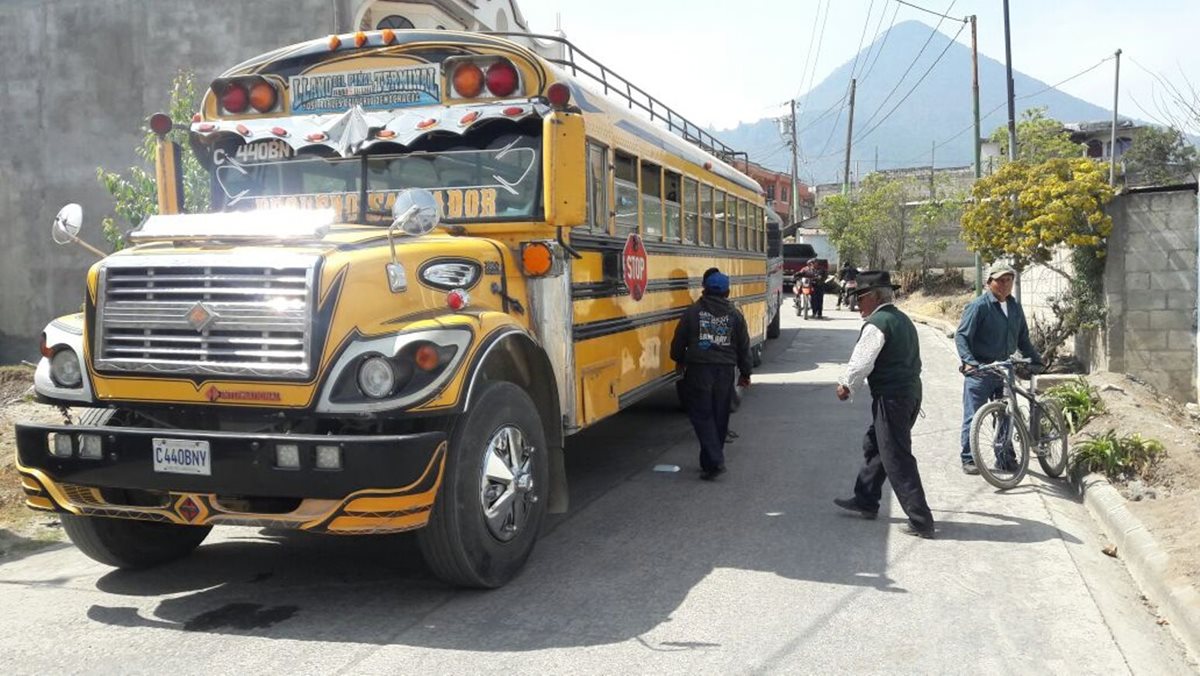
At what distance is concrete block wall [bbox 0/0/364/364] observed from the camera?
17078mm

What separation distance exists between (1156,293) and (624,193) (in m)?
8.27

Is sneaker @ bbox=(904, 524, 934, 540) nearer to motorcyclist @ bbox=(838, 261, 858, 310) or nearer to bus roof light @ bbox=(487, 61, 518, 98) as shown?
bus roof light @ bbox=(487, 61, 518, 98)

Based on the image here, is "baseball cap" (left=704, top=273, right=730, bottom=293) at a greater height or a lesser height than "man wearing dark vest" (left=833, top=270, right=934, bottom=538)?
greater

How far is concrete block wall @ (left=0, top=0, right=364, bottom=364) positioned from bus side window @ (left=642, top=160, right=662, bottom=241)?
10434 millimetres

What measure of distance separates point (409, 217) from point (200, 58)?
14.4 meters

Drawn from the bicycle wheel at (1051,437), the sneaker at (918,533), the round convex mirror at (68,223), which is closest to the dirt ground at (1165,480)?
the bicycle wheel at (1051,437)

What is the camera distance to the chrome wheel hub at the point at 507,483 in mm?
5000

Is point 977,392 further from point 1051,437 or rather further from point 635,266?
point 635,266

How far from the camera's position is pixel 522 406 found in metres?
5.24

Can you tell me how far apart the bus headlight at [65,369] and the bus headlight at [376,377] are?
1.51m

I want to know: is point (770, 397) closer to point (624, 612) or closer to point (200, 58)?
point (624, 612)

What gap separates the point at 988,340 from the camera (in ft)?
26.1

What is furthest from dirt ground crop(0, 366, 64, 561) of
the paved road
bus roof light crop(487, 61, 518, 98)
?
bus roof light crop(487, 61, 518, 98)

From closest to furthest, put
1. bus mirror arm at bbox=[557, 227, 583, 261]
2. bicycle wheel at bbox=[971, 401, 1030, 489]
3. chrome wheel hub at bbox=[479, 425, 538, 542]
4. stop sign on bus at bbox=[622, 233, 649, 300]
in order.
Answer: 1. chrome wheel hub at bbox=[479, 425, 538, 542]
2. bus mirror arm at bbox=[557, 227, 583, 261]
3. stop sign on bus at bbox=[622, 233, 649, 300]
4. bicycle wheel at bbox=[971, 401, 1030, 489]
